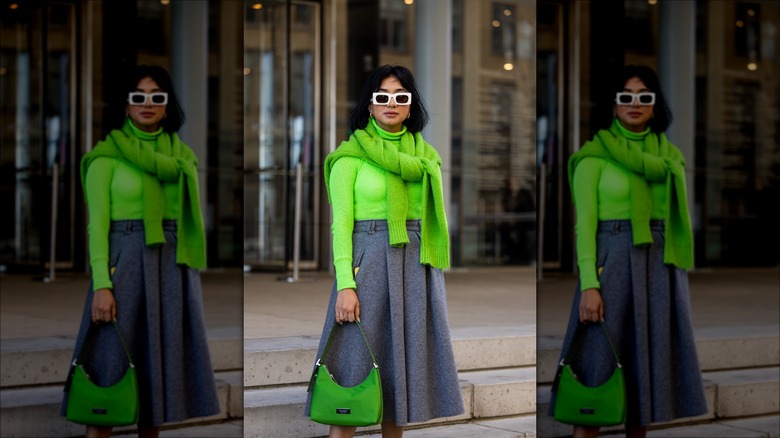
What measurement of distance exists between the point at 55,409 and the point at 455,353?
2669 mm

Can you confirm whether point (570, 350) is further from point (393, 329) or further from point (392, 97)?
point (392, 97)

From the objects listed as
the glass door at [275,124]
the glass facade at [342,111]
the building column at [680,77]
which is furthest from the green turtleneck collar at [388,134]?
the glass door at [275,124]

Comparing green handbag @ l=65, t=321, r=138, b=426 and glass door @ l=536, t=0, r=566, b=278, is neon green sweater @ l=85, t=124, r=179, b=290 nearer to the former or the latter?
green handbag @ l=65, t=321, r=138, b=426

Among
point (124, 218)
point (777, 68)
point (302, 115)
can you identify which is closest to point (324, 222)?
point (302, 115)

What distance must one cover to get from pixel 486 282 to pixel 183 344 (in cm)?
752

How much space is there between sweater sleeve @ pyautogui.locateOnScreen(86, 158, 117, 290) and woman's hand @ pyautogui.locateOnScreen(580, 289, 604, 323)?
1.38 m

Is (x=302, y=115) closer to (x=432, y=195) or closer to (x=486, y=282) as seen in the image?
(x=486, y=282)

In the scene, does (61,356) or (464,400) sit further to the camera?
(464,400)

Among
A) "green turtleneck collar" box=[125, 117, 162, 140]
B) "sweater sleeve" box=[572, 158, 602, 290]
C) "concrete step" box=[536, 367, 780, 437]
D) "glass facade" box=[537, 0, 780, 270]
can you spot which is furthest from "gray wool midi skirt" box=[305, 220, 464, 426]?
"green turtleneck collar" box=[125, 117, 162, 140]

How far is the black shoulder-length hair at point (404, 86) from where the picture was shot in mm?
3855

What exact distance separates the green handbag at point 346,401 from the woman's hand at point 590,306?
0.81 m

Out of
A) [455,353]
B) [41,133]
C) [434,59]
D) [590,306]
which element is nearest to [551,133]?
[590,306]

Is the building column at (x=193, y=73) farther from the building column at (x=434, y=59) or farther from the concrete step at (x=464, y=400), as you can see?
the building column at (x=434, y=59)

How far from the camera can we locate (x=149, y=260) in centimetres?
307
